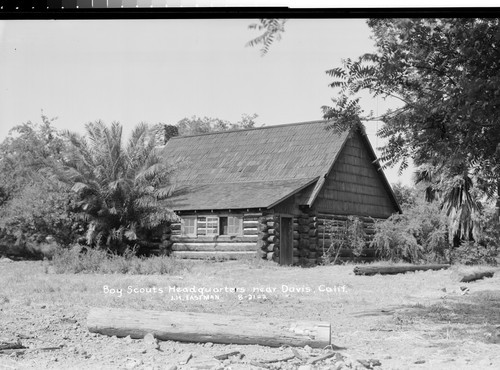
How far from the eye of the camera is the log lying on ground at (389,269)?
13367mm

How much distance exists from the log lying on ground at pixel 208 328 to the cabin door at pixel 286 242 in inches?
319

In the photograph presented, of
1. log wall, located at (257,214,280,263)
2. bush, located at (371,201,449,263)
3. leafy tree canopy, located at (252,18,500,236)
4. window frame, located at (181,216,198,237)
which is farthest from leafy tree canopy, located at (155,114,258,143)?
bush, located at (371,201,449,263)

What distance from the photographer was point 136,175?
32.0 ft

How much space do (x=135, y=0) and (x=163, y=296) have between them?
4272 mm

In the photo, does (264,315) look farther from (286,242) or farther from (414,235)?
(414,235)

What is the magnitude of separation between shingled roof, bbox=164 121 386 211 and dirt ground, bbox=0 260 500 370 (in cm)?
149

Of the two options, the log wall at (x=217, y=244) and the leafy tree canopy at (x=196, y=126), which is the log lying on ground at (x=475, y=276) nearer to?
the log wall at (x=217, y=244)

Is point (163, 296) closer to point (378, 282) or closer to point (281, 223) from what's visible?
point (378, 282)

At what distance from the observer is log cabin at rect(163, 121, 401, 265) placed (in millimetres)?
11141

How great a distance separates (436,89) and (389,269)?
7.14 metres

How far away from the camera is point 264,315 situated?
8523 mm

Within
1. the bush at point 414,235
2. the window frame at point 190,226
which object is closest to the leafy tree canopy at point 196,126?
the window frame at point 190,226

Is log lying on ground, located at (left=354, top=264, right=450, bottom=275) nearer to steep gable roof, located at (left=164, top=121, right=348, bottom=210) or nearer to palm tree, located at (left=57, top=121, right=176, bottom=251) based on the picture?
steep gable roof, located at (left=164, top=121, right=348, bottom=210)

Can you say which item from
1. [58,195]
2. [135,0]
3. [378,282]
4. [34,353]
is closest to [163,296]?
[34,353]
